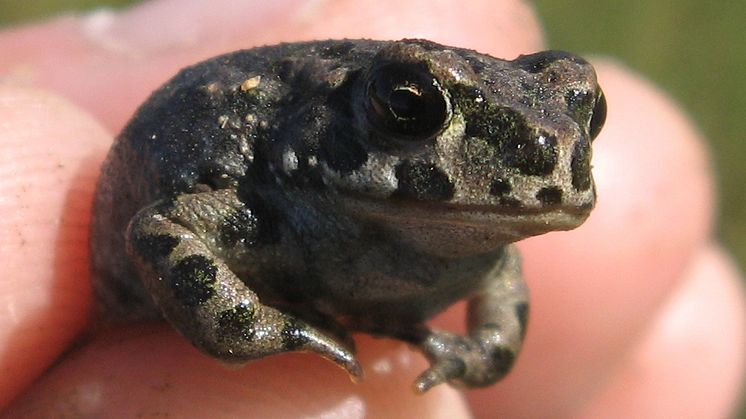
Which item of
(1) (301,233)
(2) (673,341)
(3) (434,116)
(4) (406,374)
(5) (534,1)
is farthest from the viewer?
(5) (534,1)

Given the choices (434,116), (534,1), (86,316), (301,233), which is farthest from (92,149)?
(534,1)

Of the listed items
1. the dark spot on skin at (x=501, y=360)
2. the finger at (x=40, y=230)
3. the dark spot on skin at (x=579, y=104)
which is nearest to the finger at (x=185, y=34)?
the finger at (x=40, y=230)

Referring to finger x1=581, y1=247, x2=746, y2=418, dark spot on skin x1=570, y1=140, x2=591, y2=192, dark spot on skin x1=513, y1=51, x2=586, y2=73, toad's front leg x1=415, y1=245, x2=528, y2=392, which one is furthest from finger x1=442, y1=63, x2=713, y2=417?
dark spot on skin x1=570, y1=140, x2=591, y2=192

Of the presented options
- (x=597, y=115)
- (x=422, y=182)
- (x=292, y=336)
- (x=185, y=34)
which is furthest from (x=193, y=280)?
(x=185, y=34)

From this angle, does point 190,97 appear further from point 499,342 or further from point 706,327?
point 706,327

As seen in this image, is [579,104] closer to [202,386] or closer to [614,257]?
[202,386]

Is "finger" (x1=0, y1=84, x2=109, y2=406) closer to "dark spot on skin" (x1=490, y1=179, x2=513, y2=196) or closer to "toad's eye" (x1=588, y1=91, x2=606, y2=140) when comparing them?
"dark spot on skin" (x1=490, y1=179, x2=513, y2=196)

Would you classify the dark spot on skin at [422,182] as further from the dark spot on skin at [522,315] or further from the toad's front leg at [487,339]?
the dark spot on skin at [522,315]
